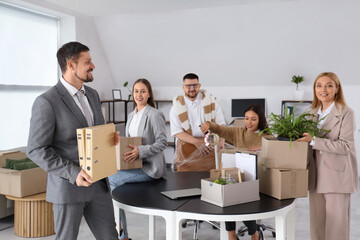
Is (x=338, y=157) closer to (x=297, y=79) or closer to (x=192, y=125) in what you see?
(x=192, y=125)

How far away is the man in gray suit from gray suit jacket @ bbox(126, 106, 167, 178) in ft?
2.03

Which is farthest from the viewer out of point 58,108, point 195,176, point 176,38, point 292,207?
point 176,38

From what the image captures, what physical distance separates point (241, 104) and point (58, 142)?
4899 mm

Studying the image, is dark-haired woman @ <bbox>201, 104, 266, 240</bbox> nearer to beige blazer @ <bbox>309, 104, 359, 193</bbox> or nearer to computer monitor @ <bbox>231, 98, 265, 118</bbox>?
beige blazer @ <bbox>309, 104, 359, 193</bbox>

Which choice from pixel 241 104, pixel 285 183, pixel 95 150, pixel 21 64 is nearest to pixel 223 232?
pixel 285 183

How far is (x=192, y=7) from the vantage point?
18.6 feet

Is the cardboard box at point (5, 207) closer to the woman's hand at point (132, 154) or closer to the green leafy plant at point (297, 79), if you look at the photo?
the woman's hand at point (132, 154)

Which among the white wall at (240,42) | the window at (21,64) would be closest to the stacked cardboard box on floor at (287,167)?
the white wall at (240,42)

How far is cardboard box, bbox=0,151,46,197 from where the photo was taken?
3725 millimetres

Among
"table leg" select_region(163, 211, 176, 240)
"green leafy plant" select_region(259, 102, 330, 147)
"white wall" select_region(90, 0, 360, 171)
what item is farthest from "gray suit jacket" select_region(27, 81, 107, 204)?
"white wall" select_region(90, 0, 360, 171)

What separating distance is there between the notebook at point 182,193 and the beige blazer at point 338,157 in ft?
3.02

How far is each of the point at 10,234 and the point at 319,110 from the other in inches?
129

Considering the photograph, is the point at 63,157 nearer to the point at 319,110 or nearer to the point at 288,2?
the point at 319,110


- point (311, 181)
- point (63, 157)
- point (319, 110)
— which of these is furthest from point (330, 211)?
point (63, 157)
